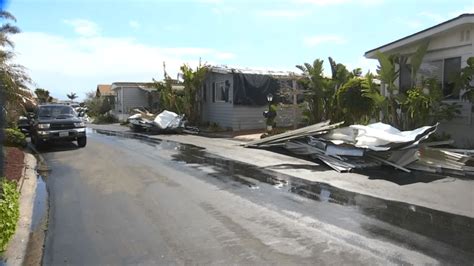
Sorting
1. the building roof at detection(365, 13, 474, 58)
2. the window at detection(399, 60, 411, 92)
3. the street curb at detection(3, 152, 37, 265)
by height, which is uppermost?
the building roof at detection(365, 13, 474, 58)

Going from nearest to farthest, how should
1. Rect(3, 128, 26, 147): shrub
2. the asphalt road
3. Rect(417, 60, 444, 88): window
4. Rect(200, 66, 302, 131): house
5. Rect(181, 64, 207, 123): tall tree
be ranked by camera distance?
the asphalt road < Rect(417, 60, 444, 88): window < Rect(3, 128, 26, 147): shrub < Rect(200, 66, 302, 131): house < Rect(181, 64, 207, 123): tall tree

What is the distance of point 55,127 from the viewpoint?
52.4ft

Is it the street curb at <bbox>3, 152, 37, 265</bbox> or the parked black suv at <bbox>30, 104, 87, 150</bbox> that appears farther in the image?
the parked black suv at <bbox>30, 104, 87, 150</bbox>

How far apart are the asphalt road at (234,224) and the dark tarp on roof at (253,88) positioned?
523 inches

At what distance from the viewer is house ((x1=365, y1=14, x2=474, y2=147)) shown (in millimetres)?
12633

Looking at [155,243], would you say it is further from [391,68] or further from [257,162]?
[391,68]

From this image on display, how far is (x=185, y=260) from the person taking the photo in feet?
15.6

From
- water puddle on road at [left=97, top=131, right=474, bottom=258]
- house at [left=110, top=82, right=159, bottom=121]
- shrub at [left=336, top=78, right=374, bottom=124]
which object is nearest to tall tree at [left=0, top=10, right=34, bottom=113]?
water puddle on road at [left=97, top=131, right=474, bottom=258]

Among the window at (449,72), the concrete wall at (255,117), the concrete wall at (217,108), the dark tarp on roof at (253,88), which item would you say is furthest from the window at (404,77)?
the concrete wall at (217,108)

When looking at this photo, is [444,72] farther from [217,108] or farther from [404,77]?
[217,108]

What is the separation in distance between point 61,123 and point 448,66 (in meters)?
13.5

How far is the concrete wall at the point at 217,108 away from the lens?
23.3 metres

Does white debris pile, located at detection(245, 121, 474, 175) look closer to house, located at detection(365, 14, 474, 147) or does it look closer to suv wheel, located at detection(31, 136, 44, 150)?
house, located at detection(365, 14, 474, 147)

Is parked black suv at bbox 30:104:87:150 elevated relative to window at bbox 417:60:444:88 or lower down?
lower down
